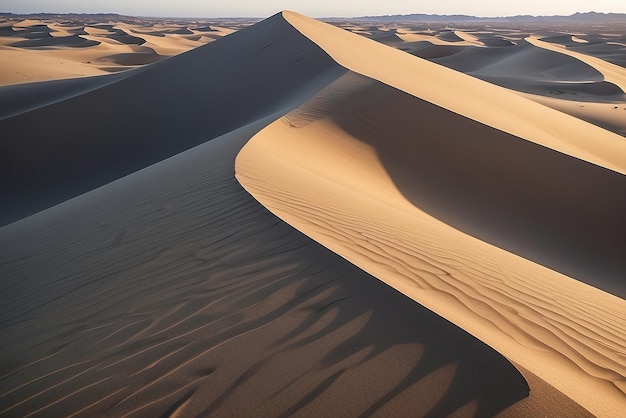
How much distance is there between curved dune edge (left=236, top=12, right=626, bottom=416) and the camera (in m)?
2.55

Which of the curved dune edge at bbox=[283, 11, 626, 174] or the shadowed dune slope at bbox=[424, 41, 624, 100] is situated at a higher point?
the curved dune edge at bbox=[283, 11, 626, 174]

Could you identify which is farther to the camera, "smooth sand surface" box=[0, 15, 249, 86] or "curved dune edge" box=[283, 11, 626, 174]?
"smooth sand surface" box=[0, 15, 249, 86]

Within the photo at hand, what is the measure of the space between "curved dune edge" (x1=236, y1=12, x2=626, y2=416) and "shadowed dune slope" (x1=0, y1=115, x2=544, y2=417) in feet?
0.76

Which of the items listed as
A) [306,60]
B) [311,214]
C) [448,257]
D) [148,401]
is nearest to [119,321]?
[148,401]

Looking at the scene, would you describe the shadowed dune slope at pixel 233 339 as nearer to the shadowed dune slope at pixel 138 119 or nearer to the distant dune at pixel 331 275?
the distant dune at pixel 331 275

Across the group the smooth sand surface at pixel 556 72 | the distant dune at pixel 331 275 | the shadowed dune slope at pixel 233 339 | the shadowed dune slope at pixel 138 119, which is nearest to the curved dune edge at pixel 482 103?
the distant dune at pixel 331 275

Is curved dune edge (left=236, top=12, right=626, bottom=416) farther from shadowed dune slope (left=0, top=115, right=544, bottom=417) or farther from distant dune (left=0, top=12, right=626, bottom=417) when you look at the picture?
shadowed dune slope (left=0, top=115, right=544, bottom=417)

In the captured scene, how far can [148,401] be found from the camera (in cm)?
219

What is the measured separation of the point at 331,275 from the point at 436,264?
3.31 feet

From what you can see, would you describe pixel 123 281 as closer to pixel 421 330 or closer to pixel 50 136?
pixel 421 330

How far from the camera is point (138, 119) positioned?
12.6 metres

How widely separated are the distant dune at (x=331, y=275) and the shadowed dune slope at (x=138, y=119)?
0.16 m

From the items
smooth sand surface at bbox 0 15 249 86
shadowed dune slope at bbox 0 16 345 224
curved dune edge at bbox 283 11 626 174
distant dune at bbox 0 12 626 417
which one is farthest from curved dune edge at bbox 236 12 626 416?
smooth sand surface at bbox 0 15 249 86

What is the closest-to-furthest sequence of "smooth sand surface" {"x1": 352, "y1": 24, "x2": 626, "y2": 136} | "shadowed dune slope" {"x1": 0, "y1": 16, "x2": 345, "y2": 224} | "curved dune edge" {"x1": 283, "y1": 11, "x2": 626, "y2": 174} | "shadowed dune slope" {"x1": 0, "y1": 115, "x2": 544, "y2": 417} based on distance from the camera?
"shadowed dune slope" {"x1": 0, "y1": 115, "x2": 544, "y2": 417} → "curved dune edge" {"x1": 283, "y1": 11, "x2": 626, "y2": 174} → "shadowed dune slope" {"x1": 0, "y1": 16, "x2": 345, "y2": 224} → "smooth sand surface" {"x1": 352, "y1": 24, "x2": 626, "y2": 136}
